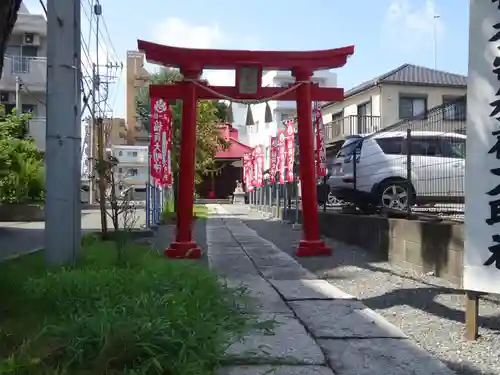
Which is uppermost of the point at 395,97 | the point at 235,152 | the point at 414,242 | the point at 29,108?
the point at 395,97

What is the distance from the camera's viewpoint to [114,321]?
3.45 m

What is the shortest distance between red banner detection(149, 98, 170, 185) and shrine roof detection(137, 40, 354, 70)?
181 inches

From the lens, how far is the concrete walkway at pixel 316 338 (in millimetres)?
3629

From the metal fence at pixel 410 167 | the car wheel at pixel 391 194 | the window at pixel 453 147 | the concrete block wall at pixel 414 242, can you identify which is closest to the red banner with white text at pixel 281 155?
the metal fence at pixel 410 167

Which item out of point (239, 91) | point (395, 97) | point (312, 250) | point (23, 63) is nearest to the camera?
point (312, 250)

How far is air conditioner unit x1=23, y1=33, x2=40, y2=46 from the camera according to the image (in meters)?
26.8

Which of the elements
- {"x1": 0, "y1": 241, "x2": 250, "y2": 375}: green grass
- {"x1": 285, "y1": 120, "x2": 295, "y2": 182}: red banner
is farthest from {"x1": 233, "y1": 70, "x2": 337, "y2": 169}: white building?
{"x1": 0, "y1": 241, "x2": 250, "y2": 375}: green grass

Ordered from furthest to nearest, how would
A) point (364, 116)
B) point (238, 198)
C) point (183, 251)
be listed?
point (238, 198)
point (364, 116)
point (183, 251)

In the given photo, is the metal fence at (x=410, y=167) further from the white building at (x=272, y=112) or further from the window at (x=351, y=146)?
the white building at (x=272, y=112)

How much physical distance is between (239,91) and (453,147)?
12.4ft

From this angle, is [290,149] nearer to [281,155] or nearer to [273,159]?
[281,155]

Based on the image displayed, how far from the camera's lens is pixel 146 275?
528cm

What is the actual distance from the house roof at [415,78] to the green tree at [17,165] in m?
15.4

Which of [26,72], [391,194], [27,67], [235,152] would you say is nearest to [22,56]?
[27,67]
